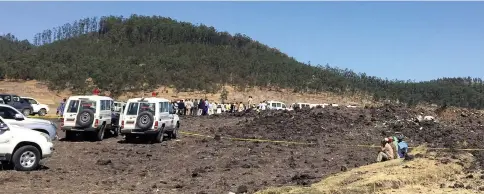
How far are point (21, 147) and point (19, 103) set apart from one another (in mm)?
24868

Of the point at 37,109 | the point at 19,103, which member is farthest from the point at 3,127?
the point at 37,109

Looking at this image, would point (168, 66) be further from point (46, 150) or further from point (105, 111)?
point (46, 150)

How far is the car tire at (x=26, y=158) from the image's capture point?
13.4 meters

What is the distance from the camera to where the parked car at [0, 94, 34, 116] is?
3554 centimetres

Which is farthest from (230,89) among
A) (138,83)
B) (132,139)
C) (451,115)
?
(132,139)

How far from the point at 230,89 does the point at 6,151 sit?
67.2m

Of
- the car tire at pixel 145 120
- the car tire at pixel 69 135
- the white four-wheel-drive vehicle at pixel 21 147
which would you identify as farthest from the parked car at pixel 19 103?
the white four-wheel-drive vehicle at pixel 21 147

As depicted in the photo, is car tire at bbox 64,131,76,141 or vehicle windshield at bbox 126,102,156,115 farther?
car tire at bbox 64,131,76,141

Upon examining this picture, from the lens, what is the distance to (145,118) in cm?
2152

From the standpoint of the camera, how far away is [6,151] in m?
13.3

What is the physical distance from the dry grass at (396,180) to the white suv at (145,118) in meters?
11.6

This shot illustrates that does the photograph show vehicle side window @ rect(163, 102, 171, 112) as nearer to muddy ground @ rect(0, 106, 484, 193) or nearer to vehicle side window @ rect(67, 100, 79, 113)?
muddy ground @ rect(0, 106, 484, 193)

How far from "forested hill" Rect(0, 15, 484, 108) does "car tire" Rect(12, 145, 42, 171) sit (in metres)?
53.3

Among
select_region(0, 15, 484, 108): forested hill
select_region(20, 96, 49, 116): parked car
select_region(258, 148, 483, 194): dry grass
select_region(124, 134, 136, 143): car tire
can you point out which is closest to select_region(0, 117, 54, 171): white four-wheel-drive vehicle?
select_region(258, 148, 483, 194): dry grass
